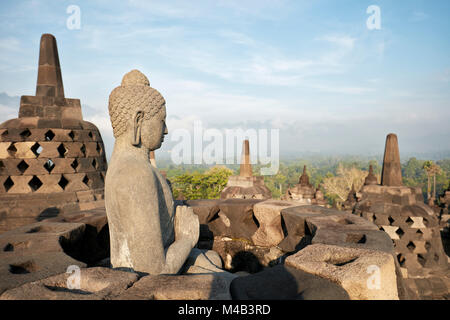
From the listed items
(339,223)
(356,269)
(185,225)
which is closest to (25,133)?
(185,225)

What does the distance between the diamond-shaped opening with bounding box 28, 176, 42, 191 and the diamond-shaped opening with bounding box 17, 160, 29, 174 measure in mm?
225

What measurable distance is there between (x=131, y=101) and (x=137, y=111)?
0.28 ft

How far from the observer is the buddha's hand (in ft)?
7.54

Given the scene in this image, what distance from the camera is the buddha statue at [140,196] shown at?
179cm

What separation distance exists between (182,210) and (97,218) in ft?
4.01

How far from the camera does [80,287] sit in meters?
1.42

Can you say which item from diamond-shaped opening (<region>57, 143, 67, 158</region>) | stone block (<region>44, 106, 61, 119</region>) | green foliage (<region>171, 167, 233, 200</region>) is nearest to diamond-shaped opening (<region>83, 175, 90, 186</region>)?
diamond-shaped opening (<region>57, 143, 67, 158</region>)

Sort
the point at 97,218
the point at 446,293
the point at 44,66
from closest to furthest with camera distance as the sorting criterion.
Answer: the point at 97,218 < the point at 44,66 < the point at 446,293

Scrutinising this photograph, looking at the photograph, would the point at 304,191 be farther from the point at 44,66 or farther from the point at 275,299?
the point at 275,299

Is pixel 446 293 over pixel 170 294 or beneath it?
beneath

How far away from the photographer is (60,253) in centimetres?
198

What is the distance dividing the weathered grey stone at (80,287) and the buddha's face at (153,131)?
974mm

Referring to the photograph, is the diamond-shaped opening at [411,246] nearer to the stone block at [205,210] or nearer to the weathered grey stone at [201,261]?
the stone block at [205,210]
